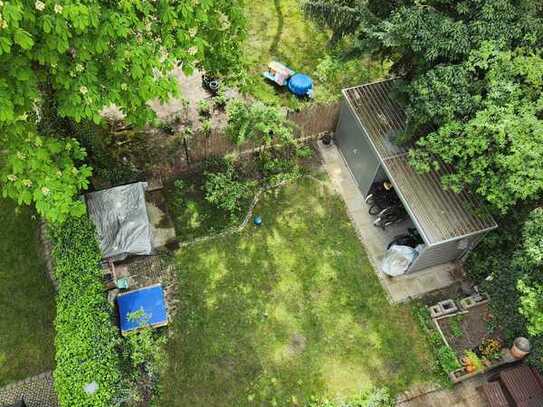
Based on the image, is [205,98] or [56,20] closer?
[56,20]

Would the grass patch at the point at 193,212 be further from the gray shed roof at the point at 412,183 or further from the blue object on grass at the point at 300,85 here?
the blue object on grass at the point at 300,85

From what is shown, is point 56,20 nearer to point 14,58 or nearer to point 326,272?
point 14,58

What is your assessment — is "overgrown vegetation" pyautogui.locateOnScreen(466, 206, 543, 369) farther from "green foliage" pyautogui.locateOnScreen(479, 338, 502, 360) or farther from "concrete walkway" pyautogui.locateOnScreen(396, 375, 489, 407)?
"concrete walkway" pyautogui.locateOnScreen(396, 375, 489, 407)

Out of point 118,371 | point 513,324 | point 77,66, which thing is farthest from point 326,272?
point 77,66

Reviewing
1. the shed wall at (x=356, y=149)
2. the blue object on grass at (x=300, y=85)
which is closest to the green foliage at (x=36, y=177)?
the shed wall at (x=356, y=149)

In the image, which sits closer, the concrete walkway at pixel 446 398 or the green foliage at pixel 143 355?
the green foliage at pixel 143 355

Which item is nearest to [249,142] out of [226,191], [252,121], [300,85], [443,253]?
[252,121]
